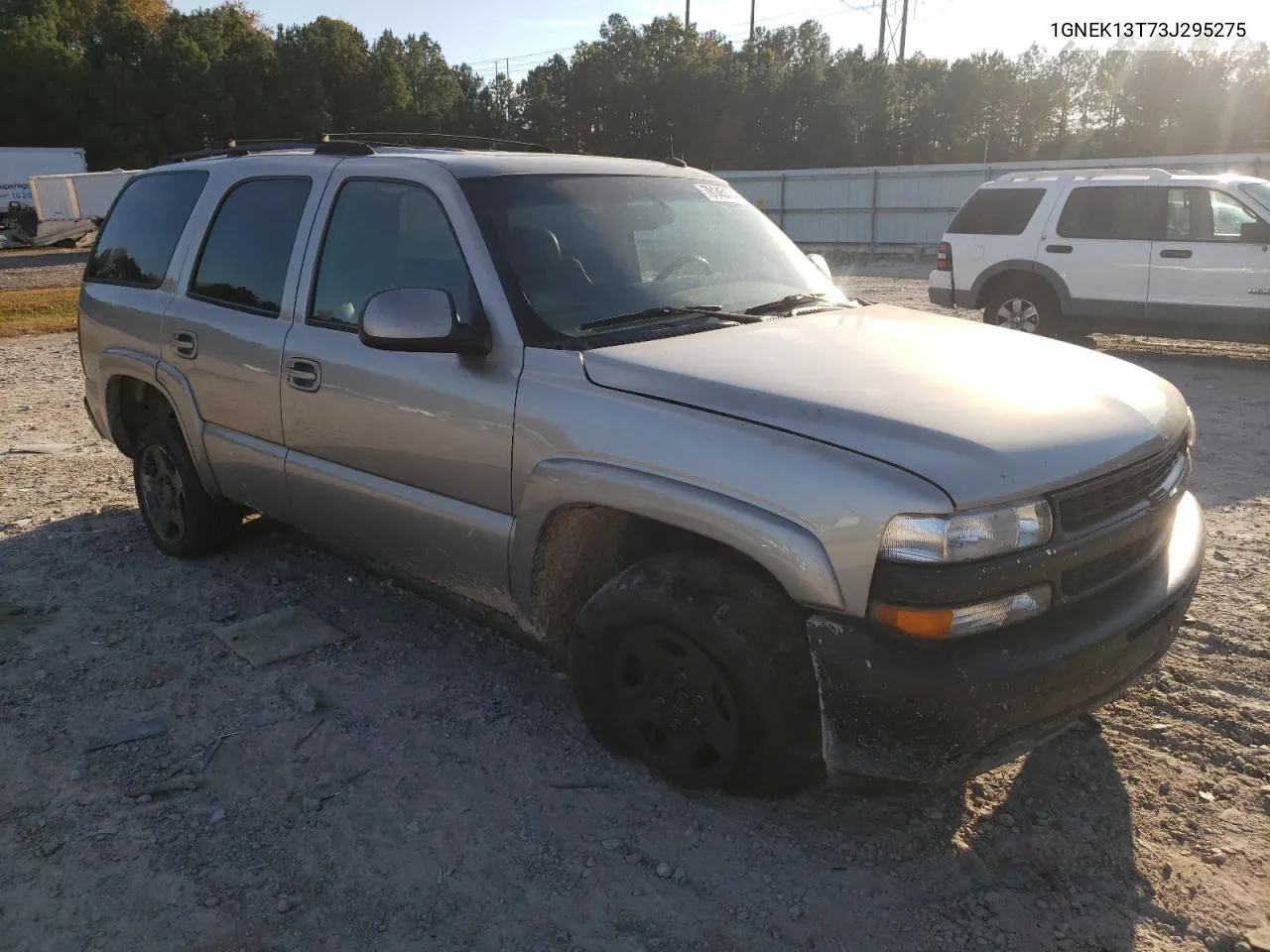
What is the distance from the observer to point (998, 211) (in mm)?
11398

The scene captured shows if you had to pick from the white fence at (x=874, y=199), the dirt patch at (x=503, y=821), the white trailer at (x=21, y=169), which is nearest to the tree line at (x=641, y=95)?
the white trailer at (x=21, y=169)

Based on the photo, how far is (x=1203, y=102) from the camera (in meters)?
42.5

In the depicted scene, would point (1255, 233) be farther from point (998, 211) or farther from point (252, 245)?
point (252, 245)

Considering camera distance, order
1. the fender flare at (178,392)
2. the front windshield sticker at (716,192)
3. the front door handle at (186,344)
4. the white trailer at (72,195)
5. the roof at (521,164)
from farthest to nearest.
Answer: the white trailer at (72,195)
the fender flare at (178,392)
the front door handle at (186,344)
the front windshield sticker at (716,192)
the roof at (521,164)

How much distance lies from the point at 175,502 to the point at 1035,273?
9.43 m

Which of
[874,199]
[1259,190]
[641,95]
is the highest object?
[641,95]

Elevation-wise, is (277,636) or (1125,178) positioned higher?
(1125,178)

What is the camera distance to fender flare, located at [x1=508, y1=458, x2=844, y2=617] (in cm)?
247

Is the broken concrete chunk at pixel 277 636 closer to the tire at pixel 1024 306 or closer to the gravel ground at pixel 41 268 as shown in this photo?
the tire at pixel 1024 306

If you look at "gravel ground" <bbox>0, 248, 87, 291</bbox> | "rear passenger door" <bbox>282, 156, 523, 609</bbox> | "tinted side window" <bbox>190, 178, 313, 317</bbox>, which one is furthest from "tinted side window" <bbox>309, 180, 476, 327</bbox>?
"gravel ground" <bbox>0, 248, 87, 291</bbox>

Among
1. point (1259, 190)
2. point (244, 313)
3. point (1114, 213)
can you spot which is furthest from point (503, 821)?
point (1259, 190)

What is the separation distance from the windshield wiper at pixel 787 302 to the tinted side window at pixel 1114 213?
827cm

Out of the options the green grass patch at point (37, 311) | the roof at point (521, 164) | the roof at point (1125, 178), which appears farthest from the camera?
the green grass patch at point (37, 311)

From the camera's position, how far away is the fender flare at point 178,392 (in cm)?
454
